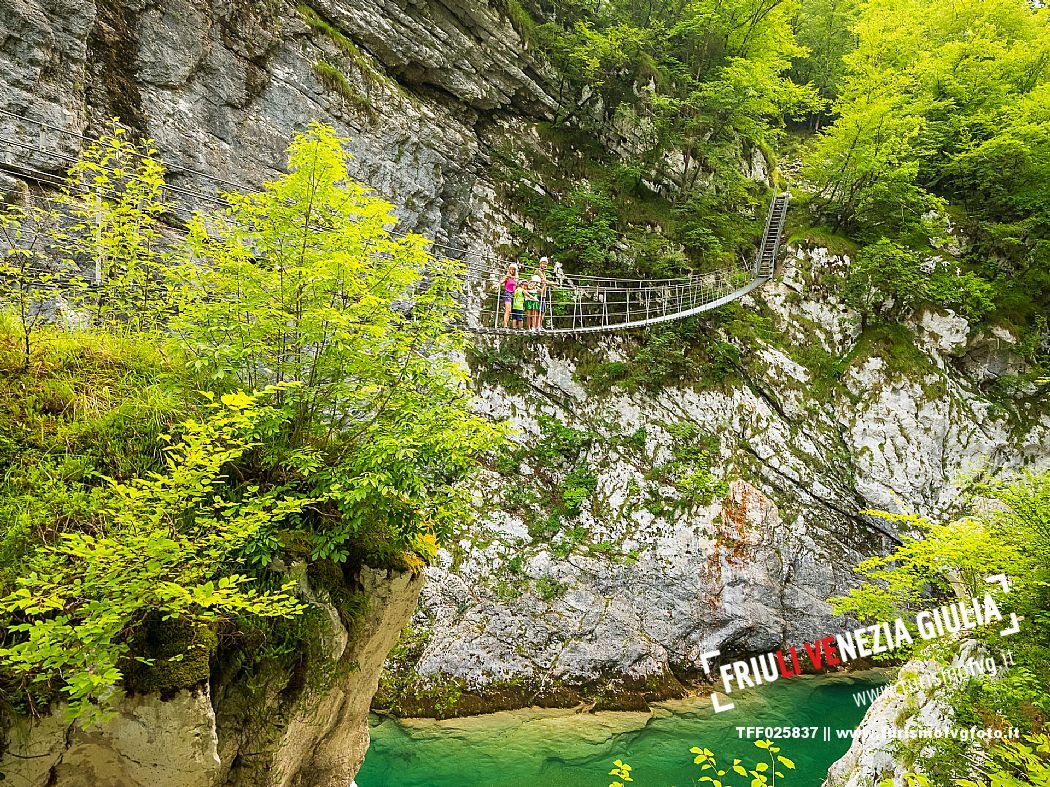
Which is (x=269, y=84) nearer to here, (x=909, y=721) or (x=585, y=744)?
(x=585, y=744)

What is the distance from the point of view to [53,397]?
8.89ft

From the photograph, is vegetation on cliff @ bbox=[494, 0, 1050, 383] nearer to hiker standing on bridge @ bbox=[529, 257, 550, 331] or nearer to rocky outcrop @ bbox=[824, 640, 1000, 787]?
hiker standing on bridge @ bbox=[529, 257, 550, 331]

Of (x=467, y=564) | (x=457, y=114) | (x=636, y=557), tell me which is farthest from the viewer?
(x=457, y=114)

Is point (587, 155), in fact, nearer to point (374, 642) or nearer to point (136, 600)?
point (374, 642)

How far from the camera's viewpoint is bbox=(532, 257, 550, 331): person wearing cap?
360 inches

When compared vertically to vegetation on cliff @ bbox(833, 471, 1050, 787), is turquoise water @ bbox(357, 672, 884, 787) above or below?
below

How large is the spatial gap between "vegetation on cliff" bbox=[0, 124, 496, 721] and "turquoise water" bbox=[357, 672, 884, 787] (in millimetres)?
3979

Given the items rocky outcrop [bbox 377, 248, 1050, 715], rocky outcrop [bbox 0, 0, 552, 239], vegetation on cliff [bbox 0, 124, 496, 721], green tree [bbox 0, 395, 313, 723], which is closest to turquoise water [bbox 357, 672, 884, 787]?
rocky outcrop [bbox 377, 248, 1050, 715]

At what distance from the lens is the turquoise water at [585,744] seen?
19.5 ft

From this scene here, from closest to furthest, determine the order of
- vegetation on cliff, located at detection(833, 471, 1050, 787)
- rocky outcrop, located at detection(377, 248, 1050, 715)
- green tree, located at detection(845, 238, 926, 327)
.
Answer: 1. vegetation on cliff, located at detection(833, 471, 1050, 787)
2. rocky outcrop, located at detection(377, 248, 1050, 715)
3. green tree, located at detection(845, 238, 926, 327)

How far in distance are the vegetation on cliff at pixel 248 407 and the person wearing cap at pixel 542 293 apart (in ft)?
19.0

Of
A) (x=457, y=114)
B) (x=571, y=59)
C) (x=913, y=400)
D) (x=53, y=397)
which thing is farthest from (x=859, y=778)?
(x=571, y=59)

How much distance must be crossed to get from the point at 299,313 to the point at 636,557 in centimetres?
734

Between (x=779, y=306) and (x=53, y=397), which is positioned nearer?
(x=53, y=397)
